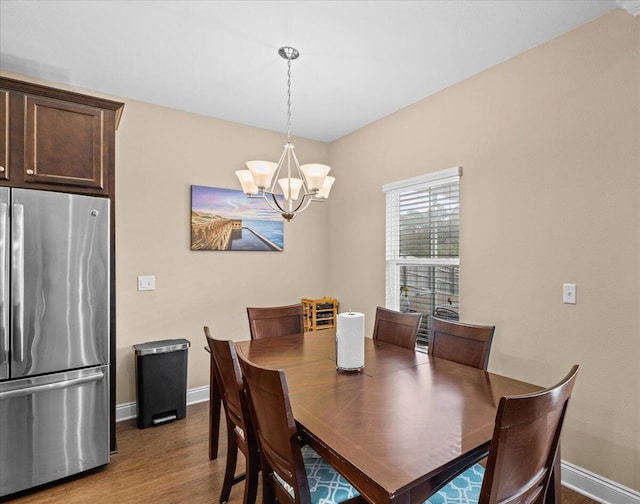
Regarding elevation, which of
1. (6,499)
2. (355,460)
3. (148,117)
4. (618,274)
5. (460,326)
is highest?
(148,117)

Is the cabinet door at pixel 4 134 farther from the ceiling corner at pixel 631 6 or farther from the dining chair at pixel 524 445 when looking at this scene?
the ceiling corner at pixel 631 6

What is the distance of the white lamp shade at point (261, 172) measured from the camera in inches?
86.5

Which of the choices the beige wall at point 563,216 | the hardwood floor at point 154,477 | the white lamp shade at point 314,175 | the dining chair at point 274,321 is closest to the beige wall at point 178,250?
the hardwood floor at point 154,477

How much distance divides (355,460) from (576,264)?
184 cm

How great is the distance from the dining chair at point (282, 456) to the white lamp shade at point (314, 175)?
120cm

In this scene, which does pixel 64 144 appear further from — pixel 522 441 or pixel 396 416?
pixel 522 441

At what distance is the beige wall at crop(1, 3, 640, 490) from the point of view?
2041 millimetres

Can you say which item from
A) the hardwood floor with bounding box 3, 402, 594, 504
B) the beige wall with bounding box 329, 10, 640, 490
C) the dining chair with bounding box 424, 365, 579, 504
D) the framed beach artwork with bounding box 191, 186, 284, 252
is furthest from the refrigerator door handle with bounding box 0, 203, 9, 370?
the beige wall with bounding box 329, 10, 640, 490

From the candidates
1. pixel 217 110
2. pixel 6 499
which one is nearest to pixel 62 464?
pixel 6 499

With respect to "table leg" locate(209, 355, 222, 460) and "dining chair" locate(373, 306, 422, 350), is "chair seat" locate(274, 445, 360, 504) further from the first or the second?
"dining chair" locate(373, 306, 422, 350)

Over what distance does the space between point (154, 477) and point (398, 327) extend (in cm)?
182

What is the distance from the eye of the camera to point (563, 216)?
226cm

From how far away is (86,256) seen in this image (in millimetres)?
2336

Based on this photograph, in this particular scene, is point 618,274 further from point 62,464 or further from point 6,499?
point 6,499
